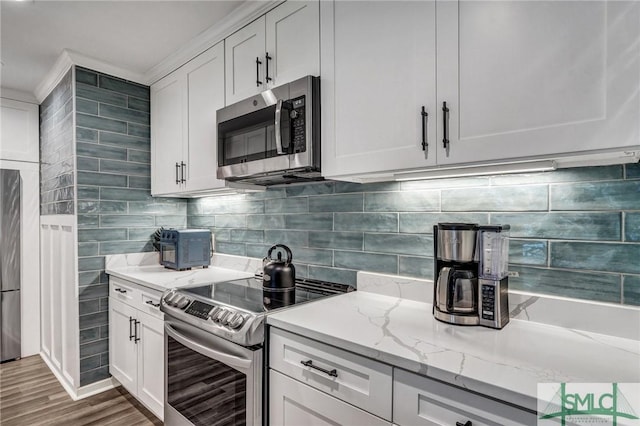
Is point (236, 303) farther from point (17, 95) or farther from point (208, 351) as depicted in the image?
point (17, 95)

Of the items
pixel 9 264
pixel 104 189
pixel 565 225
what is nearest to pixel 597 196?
pixel 565 225

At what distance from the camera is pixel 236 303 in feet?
5.32

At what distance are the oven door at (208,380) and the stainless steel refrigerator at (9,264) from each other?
→ 7.84ft

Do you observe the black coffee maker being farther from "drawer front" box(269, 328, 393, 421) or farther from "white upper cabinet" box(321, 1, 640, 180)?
"white upper cabinet" box(321, 1, 640, 180)

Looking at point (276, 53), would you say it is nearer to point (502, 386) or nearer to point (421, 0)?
point (421, 0)

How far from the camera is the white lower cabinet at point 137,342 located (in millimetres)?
2088

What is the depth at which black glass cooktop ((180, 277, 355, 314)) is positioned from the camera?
1.59m

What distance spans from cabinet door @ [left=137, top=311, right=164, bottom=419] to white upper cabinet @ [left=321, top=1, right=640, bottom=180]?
1479 mm

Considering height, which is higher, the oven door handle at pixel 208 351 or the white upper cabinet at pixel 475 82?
the white upper cabinet at pixel 475 82

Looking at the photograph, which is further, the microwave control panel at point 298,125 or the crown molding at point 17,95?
the crown molding at point 17,95

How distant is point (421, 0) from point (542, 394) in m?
1.27

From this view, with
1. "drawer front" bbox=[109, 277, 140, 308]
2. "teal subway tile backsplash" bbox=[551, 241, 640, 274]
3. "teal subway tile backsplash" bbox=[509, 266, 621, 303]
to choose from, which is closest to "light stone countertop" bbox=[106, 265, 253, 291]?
"drawer front" bbox=[109, 277, 140, 308]

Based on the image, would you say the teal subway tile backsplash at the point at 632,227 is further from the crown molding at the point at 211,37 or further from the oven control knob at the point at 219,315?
the crown molding at the point at 211,37

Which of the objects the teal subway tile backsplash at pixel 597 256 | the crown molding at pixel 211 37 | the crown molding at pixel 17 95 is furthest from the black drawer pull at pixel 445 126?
the crown molding at pixel 17 95
